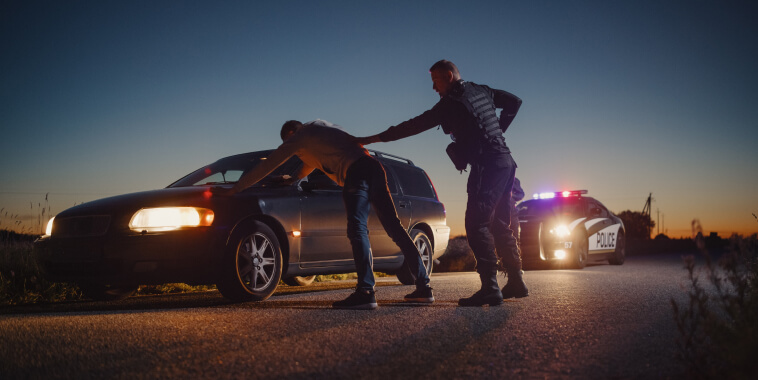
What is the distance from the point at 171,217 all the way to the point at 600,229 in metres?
10.6

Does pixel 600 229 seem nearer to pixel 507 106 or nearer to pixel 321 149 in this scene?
pixel 507 106

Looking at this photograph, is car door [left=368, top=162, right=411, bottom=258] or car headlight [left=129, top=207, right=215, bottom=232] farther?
car door [left=368, top=162, right=411, bottom=258]

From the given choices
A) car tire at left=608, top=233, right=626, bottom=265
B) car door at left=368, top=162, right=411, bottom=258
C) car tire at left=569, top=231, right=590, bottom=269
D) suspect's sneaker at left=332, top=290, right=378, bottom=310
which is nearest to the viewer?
suspect's sneaker at left=332, top=290, right=378, bottom=310

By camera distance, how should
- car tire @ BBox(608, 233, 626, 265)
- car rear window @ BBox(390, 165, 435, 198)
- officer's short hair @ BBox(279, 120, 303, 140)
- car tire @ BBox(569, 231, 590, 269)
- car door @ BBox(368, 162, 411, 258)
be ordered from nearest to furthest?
officer's short hair @ BBox(279, 120, 303, 140)
car door @ BBox(368, 162, 411, 258)
car rear window @ BBox(390, 165, 435, 198)
car tire @ BBox(569, 231, 590, 269)
car tire @ BBox(608, 233, 626, 265)

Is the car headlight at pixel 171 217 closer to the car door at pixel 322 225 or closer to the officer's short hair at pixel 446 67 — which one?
the car door at pixel 322 225

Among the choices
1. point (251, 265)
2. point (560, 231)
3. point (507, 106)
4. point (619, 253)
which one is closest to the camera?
point (251, 265)

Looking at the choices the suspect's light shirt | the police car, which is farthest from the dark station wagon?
the police car

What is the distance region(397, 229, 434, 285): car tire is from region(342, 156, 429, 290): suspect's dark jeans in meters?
2.79

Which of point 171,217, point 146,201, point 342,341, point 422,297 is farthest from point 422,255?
Answer: point 342,341

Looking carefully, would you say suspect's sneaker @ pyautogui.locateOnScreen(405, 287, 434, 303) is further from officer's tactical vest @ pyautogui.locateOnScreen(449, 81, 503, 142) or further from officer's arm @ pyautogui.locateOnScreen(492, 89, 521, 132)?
officer's arm @ pyautogui.locateOnScreen(492, 89, 521, 132)

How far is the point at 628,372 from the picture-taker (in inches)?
135

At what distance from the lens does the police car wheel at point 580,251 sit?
13136mm

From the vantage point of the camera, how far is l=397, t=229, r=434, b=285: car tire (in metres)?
8.98

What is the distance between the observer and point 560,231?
1277 centimetres
